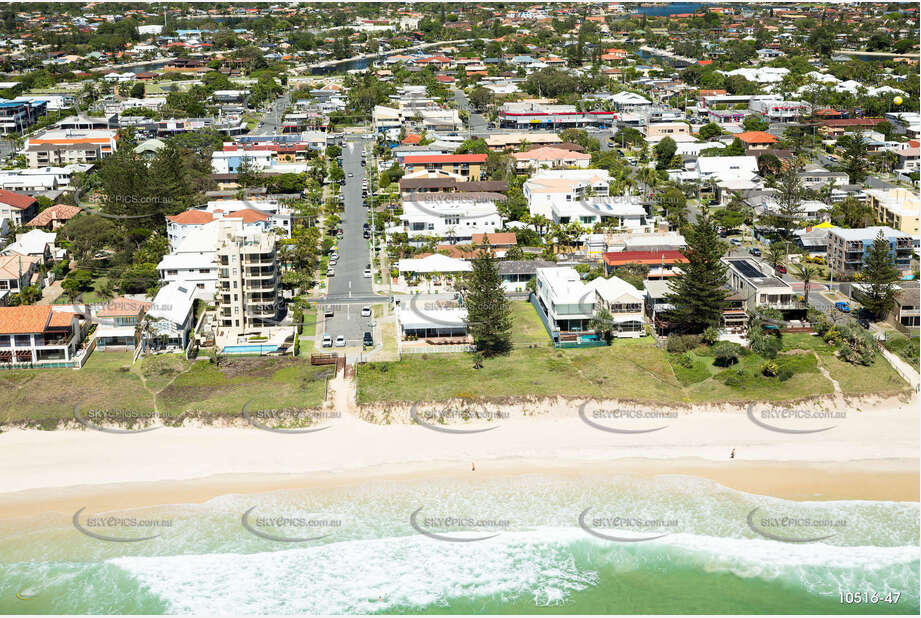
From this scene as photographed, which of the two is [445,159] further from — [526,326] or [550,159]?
[526,326]

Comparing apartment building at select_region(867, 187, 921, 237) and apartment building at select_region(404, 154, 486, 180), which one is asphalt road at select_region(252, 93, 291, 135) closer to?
apartment building at select_region(404, 154, 486, 180)

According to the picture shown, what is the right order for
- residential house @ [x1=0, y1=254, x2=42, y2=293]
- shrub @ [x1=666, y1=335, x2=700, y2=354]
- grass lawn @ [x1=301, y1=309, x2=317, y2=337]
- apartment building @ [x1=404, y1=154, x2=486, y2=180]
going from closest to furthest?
shrub @ [x1=666, y1=335, x2=700, y2=354], grass lawn @ [x1=301, y1=309, x2=317, y2=337], residential house @ [x1=0, y1=254, x2=42, y2=293], apartment building @ [x1=404, y1=154, x2=486, y2=180]

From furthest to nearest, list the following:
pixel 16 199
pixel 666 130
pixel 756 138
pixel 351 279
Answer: pixel 666 130
pixel 756 138
pixel 16 199
pixel 351 279

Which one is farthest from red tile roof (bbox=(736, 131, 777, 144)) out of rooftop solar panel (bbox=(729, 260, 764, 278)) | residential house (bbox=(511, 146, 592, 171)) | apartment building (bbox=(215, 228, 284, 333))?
apartment building (bbox=(215, 228, 284, 333))

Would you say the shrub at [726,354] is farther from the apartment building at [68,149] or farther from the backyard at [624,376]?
the apartment building at [68,149]

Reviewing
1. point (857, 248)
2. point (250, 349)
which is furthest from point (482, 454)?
point (857, 248)

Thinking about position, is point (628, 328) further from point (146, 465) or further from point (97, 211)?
point (97, 211)

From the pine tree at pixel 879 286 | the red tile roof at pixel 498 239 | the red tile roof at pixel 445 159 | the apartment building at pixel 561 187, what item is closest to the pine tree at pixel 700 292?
the pine tree at pixel 879 286
